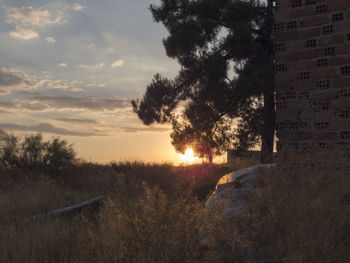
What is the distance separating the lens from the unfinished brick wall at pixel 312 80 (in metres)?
5.18

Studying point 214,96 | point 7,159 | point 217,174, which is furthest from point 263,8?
point 7,159

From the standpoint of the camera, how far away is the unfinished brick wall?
518cm

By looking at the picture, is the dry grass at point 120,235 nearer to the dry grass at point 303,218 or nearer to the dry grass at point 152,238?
the dry grass at point 152,238

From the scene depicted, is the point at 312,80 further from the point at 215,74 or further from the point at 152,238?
the point at 215,74

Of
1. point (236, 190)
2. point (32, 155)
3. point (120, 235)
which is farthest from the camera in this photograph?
point (32, 155)

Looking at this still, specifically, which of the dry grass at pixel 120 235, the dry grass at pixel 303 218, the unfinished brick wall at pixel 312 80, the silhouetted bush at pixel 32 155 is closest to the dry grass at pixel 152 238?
the dry grass at pixel 120 235

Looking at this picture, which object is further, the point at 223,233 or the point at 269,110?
the point at 269,110

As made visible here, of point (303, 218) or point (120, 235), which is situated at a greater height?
point (303, 218)

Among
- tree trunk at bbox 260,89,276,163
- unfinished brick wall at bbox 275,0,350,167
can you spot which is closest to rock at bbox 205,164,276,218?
unfinished brick wall at bbox 275,0,350,167

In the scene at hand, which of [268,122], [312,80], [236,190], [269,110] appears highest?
[269,110]

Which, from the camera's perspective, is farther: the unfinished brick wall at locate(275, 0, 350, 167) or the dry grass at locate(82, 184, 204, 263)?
the unfinished brick wall at locate(275, 0, 350, 167)

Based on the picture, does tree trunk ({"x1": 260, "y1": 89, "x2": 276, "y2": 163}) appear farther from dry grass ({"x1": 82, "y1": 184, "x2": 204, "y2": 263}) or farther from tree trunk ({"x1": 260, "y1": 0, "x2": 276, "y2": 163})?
dry grass ({"x1": 82, "y1": 184, "x2": 204, "y2": 263})

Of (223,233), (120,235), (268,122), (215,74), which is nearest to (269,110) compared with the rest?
(268,122)

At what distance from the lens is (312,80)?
5375 millimetres
